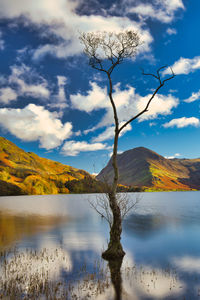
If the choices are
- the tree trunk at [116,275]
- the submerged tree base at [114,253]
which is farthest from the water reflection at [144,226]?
the tree trunk at [116,275]

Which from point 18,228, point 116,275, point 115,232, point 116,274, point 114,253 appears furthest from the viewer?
point 18,228

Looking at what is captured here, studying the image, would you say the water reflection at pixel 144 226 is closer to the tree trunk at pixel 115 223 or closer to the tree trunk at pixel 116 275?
the tree trunk at pixel 115 223

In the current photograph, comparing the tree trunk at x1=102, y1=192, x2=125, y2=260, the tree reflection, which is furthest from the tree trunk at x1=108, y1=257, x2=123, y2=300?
the tree trunk at x1=102, y1=192, x2=125, y2=260

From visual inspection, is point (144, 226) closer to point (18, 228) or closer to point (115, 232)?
point (18, 228)

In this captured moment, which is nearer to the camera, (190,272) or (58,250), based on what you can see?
(190,272)

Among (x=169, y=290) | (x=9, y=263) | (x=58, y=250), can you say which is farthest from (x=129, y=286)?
(x=58, y=250)

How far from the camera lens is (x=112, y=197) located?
67.9ft

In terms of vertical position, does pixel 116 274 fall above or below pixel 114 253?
below

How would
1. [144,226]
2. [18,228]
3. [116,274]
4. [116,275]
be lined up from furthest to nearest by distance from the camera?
[144,226]
[18,228]
[116,274]
[116,275]

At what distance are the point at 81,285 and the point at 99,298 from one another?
210 cm

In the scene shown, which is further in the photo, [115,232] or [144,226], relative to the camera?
[144,226]

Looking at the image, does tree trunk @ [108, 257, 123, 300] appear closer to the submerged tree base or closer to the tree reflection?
the tree reflection

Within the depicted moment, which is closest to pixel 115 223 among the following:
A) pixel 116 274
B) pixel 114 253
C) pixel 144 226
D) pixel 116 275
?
pixel 114 253

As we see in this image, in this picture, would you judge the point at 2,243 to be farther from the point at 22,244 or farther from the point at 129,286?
the point at 129,286
